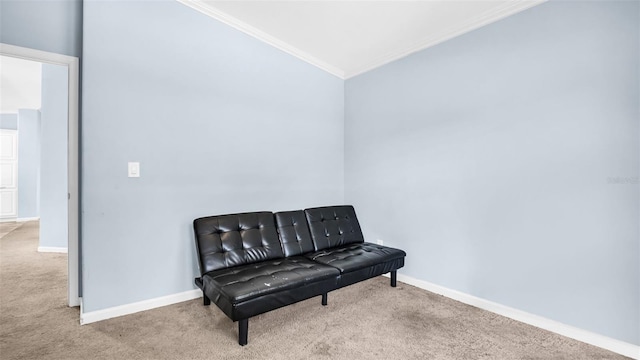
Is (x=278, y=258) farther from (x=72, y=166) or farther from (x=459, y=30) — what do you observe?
(x=459, y=30)

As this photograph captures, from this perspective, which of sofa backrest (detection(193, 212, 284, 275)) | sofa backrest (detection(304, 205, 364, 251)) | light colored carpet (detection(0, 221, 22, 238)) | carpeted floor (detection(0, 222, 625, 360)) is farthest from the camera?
light colored carpet (detection(0, 221, 22, 238))

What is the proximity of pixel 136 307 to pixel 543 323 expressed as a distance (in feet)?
10.9

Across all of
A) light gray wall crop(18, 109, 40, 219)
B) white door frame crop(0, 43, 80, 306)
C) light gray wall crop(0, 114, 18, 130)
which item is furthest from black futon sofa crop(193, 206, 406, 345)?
light gray wall crop(0, 114, 18, 130)

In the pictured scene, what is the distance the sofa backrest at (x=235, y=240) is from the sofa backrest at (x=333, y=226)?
0.49 m

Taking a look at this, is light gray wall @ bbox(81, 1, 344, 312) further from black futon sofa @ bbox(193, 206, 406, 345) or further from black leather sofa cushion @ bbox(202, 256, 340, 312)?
black leather sofa cushion @ bbox(202, 256, 340, 312)

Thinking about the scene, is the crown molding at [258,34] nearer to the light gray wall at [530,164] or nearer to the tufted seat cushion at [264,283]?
the light gray wall at [530,164]

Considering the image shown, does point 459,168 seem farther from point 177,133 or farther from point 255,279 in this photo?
point 177,133

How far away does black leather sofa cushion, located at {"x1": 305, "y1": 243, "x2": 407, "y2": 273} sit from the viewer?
2.52m

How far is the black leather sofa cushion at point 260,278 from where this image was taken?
73.5 inches

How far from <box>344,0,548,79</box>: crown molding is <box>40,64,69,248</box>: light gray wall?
14.6 ft

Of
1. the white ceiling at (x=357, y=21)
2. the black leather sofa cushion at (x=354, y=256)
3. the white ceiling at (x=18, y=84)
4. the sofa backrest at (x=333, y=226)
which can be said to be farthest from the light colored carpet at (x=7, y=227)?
the black leather sofa cushion at (x=354, y=256)

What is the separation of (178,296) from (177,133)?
1.49m

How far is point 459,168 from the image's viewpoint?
108 inches

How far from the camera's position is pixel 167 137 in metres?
2.45
